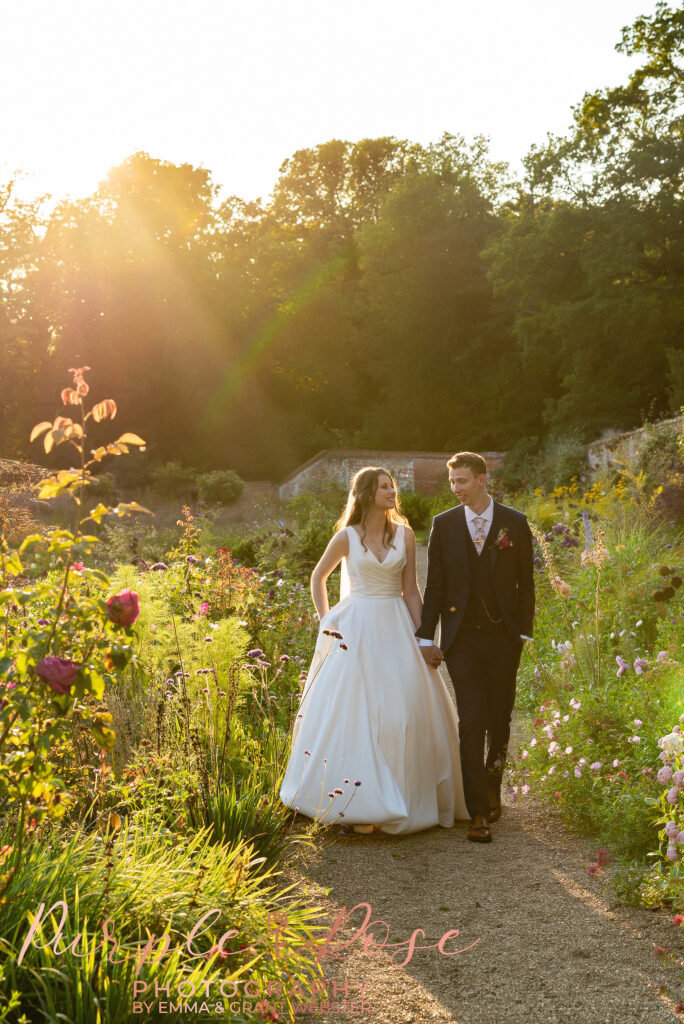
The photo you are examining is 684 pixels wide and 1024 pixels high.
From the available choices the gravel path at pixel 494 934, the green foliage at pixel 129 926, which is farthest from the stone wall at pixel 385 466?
the green foliage at pixel 129 926

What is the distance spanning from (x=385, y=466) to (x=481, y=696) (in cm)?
2128

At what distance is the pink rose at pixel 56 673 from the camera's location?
237 centimetres

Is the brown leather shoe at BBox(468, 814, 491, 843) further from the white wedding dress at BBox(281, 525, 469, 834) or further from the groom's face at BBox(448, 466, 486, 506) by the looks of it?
the groom's face at BBox(448, 466, 486, 506)

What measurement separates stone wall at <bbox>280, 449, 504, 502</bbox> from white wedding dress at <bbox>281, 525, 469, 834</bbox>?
1998 centimetres

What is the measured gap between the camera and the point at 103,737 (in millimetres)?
2629

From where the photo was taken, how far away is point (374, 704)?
5070 millimetres

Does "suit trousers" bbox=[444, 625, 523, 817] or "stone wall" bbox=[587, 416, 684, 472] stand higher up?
"stone wall" bbox=[587, 416, 684, 472]

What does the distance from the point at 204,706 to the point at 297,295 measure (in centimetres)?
2912

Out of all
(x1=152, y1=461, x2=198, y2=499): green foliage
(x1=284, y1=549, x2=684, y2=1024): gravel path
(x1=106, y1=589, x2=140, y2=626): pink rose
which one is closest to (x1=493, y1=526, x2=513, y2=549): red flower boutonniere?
(x1=284, y1=549, x2=684, y2=1024): gravel path

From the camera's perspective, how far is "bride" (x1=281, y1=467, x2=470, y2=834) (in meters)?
4.94

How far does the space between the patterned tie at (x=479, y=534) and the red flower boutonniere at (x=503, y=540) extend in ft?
0.27

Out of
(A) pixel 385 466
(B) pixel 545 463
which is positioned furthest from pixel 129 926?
(A) pixel 385 466

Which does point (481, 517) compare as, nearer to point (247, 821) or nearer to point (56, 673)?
point (247, 821)

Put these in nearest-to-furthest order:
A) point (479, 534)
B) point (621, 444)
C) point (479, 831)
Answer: point (479, 831) → point (479, 534) → point (621, 444)
